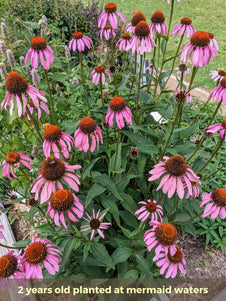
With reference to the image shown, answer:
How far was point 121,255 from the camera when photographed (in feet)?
3.83

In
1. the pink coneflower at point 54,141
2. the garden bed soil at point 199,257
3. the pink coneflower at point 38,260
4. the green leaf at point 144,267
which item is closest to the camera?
the pink coneflower at point 38,260

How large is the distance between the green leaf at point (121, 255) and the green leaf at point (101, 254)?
0.05 m

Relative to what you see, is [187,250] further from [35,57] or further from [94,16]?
[94,16]

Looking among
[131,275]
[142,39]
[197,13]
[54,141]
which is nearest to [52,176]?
[54,141]

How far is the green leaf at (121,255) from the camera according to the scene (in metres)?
1.15

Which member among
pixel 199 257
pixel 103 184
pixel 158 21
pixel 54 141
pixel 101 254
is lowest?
pixel 199 257

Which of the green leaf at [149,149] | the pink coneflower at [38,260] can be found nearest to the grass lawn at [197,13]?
the green leaf at [149,149]

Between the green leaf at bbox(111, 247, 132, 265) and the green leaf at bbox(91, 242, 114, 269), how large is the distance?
2.1 inches

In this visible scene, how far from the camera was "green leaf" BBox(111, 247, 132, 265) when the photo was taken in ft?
3.77

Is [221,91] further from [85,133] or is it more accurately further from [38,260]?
[38,260]

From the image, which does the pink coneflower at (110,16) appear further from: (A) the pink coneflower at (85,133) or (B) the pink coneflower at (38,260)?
(B) the pink coneflower at (38,260)

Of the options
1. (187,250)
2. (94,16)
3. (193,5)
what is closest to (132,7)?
(193,5)

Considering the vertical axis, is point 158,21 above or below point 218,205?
above

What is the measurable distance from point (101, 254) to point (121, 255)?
10cm
